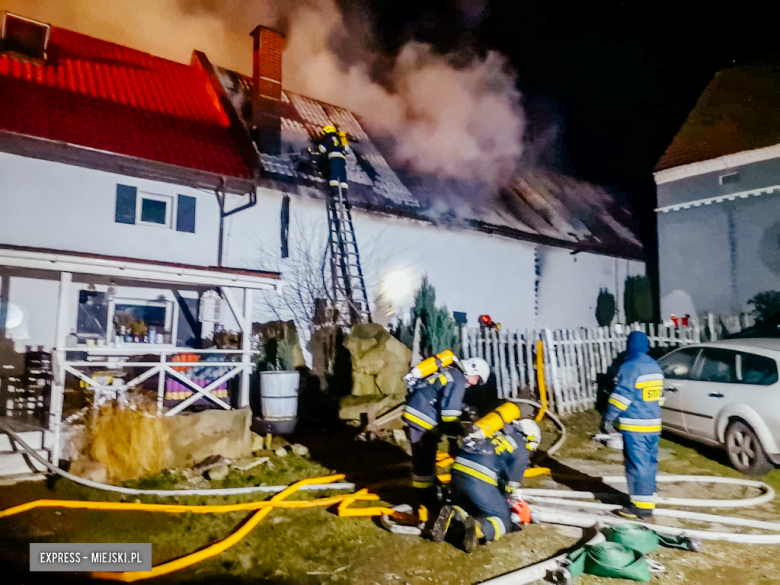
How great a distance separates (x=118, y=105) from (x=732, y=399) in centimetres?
1042

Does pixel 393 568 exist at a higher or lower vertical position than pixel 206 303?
lower

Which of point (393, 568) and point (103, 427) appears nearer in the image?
point (393, 568)

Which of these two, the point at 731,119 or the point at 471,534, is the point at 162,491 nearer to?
the point at 471,534

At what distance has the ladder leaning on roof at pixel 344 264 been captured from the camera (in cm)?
970

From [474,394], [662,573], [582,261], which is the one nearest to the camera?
[662,573]

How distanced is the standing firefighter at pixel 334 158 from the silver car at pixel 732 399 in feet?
22.1

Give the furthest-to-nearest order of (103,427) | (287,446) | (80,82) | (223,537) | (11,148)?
(80,82) → (11,148) → (287,446) → (103,427) → (223,537)

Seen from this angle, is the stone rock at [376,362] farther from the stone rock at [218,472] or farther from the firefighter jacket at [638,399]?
the firefighter jacket at [638,399]

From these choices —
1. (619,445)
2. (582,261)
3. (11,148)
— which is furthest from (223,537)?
(582,261)

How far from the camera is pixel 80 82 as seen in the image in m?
8.98

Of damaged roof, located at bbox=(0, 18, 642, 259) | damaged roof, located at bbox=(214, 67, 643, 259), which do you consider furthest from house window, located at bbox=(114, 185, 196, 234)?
damaged roof, located at bbox=(214, 67, 643, 259)

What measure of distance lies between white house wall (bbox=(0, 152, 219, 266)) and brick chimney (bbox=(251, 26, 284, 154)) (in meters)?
2.21

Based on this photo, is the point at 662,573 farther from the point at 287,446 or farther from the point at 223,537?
the point at 287,446

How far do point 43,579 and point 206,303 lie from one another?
244 inches
